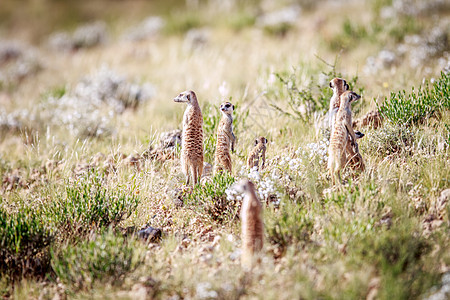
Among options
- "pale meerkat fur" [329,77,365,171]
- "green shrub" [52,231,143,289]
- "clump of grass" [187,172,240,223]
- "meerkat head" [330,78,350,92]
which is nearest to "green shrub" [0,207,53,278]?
"green shrub" [52,231,143,289]

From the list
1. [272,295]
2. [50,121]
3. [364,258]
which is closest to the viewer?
[272,295]

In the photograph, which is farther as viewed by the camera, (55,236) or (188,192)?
(188,192)

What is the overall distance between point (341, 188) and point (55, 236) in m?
2.63

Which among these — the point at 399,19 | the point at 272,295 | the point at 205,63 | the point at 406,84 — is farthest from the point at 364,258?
the point at 399,19

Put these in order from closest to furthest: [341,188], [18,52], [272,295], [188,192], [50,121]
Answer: [272,295] → [341,188] → [188,192] → [50,121] → [18,52]

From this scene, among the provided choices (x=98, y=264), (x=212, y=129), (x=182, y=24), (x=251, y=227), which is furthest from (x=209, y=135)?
(x=182, y=24)

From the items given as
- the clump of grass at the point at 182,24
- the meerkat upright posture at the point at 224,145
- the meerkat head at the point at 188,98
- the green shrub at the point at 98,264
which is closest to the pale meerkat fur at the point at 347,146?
the meerkat upright posture at the point at 224,145

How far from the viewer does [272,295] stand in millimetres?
2645

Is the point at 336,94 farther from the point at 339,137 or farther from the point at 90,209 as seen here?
the point at 90,209

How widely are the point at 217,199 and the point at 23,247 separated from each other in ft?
5.75

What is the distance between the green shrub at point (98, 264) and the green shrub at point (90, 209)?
1.72 feet

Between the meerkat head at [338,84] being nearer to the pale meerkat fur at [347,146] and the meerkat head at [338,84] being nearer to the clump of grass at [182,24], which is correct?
the pale meerkat fur at [347,146]

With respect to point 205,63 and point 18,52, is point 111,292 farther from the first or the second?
point 18,52

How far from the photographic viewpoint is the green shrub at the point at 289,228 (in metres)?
3.24
